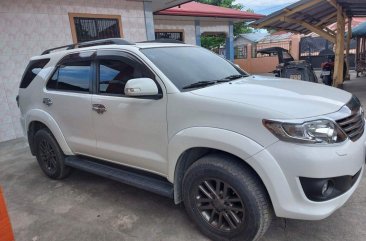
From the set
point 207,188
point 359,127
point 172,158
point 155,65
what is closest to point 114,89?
point 155,65

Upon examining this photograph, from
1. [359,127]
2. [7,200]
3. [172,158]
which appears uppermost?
[359,127]

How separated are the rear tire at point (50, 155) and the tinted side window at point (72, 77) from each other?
0.73 metres

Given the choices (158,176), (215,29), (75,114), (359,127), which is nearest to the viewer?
(359,127)

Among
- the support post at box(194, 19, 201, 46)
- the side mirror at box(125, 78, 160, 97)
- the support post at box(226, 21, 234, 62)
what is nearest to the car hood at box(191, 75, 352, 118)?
the side mirror at box(125, 78, 160, 97)

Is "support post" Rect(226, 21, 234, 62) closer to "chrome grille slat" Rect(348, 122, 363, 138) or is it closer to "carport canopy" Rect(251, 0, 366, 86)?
"carport canopy" Rect(251, 0, 366, 86)

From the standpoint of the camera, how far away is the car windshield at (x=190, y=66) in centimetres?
294

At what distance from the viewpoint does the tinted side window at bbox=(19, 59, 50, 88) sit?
4320 mm

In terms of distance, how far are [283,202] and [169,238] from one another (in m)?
1.18

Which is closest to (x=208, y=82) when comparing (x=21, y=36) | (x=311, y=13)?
(x=21, y=36)

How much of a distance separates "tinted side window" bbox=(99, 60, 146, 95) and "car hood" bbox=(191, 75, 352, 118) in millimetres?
790

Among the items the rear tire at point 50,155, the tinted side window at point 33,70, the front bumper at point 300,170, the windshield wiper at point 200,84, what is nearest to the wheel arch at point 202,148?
the front bumper at point 300,170

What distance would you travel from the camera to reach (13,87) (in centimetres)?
716

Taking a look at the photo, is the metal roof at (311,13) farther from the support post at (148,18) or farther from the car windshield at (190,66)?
the car windshield at (190,66)

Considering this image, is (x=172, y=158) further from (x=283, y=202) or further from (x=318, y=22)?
(x=318, y=22)
